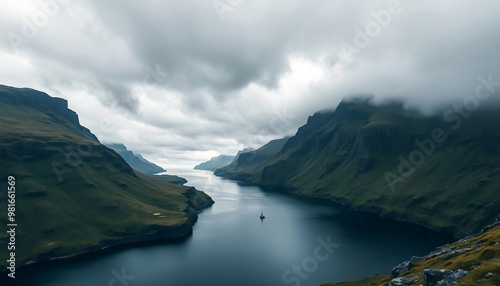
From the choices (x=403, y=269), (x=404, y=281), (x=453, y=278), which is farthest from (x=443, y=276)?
(x=403, y=269)

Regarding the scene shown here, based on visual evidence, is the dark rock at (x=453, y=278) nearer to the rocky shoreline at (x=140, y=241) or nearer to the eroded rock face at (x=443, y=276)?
the eroded rock face at (x=443, y=276)

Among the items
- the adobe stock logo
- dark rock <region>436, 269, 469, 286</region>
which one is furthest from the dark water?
dark rock <region>436, 269, 469, 286</region>

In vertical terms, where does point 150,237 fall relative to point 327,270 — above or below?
above

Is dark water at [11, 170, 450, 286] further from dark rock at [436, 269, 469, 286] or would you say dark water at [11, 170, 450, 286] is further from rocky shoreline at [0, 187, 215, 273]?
dark rock at [436, 269, 469, 286]

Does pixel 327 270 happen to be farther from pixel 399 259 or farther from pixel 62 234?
pixel 62 234

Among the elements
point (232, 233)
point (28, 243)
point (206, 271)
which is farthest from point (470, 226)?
point (28, 243)
